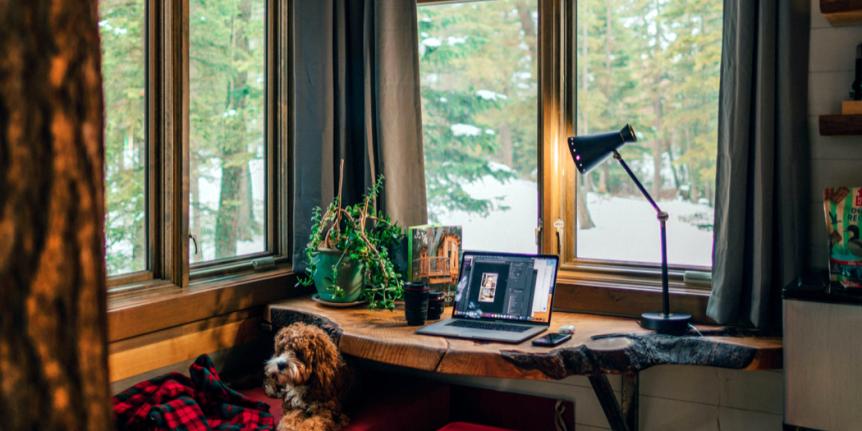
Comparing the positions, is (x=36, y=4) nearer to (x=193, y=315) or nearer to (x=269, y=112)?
(x=193, y=315)

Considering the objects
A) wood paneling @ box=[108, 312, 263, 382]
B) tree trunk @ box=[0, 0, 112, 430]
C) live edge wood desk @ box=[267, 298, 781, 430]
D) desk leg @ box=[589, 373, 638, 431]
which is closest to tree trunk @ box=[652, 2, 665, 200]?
live edge wood desk @ box=[267, 298, 781, 430]

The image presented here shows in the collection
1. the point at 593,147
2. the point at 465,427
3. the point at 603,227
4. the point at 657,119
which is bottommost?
the point at 465,427

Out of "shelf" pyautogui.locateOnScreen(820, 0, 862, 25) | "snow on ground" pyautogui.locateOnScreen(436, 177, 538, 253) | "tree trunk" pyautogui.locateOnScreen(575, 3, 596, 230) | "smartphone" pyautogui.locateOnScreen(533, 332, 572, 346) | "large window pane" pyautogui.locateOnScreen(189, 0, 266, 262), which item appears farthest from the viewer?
"snow on ground" pyautogui.locateOnScreen(436, 177, 538, 253)

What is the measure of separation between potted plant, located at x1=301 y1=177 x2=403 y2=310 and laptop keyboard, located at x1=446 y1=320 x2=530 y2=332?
0.32 meters

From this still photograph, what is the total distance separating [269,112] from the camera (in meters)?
2.82

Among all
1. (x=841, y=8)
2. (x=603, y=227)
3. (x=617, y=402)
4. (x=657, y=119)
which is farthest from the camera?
(x=603, y=227)

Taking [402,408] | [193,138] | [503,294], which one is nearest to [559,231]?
[503,294]

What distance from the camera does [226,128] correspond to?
260 centimetres

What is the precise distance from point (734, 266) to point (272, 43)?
6.03 ft

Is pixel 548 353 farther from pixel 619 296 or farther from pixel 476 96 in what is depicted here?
pixel 476 96

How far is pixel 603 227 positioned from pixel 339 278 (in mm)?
944

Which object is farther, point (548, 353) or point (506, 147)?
point (506, 147)

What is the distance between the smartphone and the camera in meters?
2.02

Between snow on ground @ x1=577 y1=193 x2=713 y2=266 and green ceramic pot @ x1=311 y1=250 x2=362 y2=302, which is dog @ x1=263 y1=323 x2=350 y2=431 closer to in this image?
green ceramic pot @ x1=311 y1=250 x2=362 y2=302
